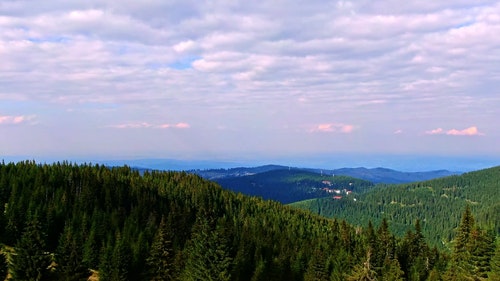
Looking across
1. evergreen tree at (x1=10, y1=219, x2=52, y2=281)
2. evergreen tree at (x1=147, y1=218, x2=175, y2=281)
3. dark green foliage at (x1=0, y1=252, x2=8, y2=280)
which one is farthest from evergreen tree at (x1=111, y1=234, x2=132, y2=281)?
dark green foliage at (x1=0, y1=252, x2=8, y2=280)

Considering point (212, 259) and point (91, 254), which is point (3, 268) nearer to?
point (91, 254)

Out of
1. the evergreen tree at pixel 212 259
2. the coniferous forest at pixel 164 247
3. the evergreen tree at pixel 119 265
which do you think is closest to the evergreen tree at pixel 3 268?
the coniferous forest at pixel 164 247

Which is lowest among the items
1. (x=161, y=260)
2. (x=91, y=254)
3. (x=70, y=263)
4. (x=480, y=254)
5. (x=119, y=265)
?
(x=91, y=254)

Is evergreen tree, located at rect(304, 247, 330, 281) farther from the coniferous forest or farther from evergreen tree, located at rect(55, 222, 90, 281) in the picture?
evergreen tree, located at rect(55, 222, 90, 281)

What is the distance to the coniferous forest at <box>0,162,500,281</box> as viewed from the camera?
7369 centimetres

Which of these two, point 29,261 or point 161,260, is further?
point 161,260

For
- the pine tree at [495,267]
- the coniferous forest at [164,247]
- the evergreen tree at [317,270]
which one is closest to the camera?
the pine tree at [495,267]

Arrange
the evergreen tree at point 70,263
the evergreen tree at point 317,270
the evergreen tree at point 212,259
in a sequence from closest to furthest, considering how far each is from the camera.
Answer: the evergreen tree at point 212,259, the evergreen tree at point 70,263, the evergreen tree at point 317,270

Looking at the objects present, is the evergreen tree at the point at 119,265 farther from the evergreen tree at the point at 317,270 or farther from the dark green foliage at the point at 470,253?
the dark green foliage at the point at 470,253

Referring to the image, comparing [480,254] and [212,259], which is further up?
[480,254]

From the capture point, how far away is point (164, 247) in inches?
3172

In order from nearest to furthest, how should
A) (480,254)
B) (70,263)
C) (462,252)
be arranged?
1. (480,254)
2. (462,252)
3. (70,263)

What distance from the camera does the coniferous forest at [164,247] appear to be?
73.7 m

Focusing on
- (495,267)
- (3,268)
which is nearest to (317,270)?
(495,267)
